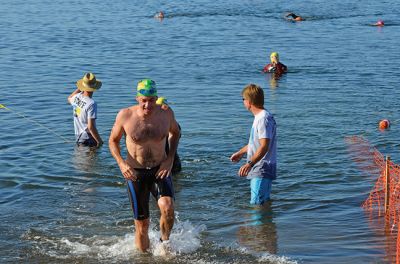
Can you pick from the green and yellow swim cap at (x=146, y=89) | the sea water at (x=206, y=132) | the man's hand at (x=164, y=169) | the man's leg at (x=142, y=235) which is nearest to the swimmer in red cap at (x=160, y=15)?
the sea water at (x=206, y=132)

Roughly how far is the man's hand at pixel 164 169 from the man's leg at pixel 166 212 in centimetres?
24

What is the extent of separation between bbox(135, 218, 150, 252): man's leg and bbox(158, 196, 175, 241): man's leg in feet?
0.66

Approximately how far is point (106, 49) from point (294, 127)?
1287 centimetres

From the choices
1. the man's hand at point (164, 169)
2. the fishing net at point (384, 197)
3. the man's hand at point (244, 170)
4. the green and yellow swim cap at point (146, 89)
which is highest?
the green and yellow swim cap at point (146, 89)

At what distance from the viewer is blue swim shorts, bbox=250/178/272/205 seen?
35.0 feet

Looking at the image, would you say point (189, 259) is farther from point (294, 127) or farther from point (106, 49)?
point (106, 49)

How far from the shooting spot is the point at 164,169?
899 cm

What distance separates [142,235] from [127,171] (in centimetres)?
97

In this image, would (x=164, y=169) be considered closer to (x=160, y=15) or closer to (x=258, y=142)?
(x=258, y=142)

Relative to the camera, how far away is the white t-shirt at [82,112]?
13320 mm

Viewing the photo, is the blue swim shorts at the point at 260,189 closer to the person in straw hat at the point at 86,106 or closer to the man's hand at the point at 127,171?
the man's hand at the point at 127,171

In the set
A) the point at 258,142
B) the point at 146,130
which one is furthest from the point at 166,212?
the point at 258,142

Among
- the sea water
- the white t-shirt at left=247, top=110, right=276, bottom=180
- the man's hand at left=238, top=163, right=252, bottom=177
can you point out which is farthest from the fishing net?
the man's hand at left=238, top=163, right=252, bottom=177

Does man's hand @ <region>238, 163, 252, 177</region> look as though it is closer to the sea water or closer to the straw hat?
the sea water
